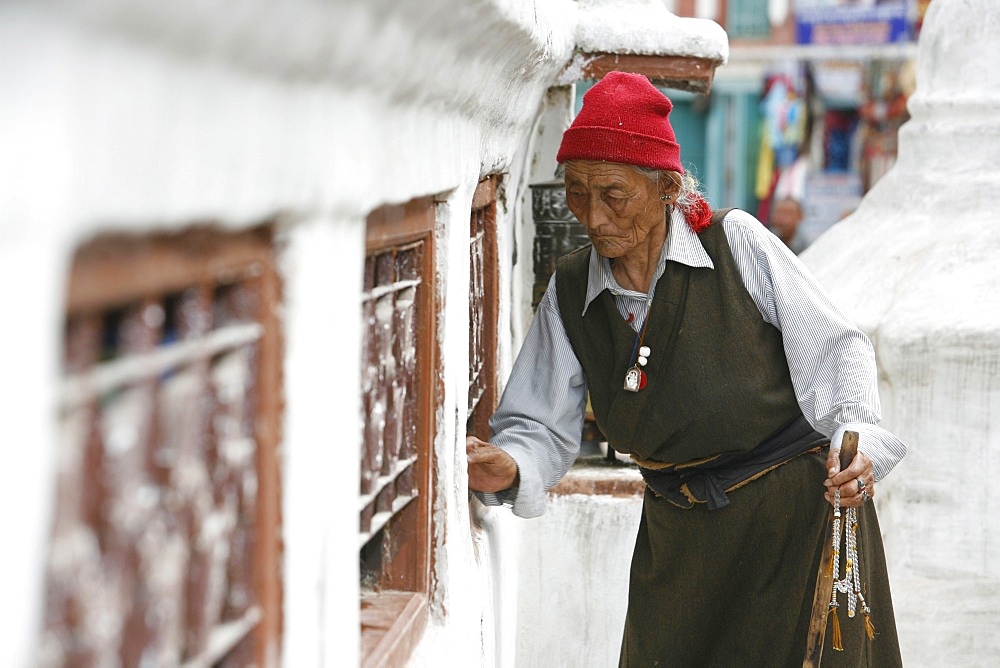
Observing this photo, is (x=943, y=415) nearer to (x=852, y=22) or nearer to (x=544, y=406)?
(x=544, y=406)

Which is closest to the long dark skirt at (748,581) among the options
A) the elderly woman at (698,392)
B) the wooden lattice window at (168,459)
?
the elderly woman at (698,392)

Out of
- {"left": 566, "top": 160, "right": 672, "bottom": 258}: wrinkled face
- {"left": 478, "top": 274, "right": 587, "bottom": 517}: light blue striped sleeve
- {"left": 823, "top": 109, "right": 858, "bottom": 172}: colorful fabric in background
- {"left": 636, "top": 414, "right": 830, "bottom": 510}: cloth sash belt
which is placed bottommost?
{"left": 636, "top": 414, "right": 830, "bottom": 510}: cloth sash belt

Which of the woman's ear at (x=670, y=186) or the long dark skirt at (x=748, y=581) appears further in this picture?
the long dark skirt at (x=748, y=581)

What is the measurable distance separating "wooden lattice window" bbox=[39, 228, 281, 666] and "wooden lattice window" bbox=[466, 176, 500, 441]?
5.97 feet

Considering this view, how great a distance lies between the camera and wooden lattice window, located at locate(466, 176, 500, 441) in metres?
3.10

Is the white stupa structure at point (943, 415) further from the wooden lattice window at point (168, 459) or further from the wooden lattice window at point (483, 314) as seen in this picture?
the wooden lattice window at point (168, 459)

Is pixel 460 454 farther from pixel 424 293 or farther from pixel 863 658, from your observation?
pixel 863 658

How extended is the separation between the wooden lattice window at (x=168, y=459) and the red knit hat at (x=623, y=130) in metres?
1.51

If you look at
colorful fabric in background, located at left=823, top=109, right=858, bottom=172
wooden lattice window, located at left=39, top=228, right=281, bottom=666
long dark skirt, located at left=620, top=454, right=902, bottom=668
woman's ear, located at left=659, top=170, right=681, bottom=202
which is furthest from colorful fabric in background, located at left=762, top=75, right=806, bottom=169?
wooden lattice window, located at left=39, top=228, right=281, bottom=666

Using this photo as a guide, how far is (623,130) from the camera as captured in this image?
105 inches

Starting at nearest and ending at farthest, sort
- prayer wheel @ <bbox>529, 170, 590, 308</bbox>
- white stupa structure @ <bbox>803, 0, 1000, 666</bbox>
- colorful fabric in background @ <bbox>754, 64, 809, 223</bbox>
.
A: 1. prayer wheel @ <bbox>529, 170, 590, 308</bbox>
2. white stupa structure @ <bbox>803, 0, 1000, 666</bbox>
3. colorful fabric in background @ <bbox>754, 64, 809, 223</bbox>

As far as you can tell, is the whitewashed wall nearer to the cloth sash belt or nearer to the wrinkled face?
the wrinkled face

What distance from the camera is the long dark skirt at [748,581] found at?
2.96 metres

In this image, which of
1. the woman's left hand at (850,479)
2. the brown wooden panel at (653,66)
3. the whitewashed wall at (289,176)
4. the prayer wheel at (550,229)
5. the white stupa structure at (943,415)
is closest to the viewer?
the whitewashed wall at (289,176)
